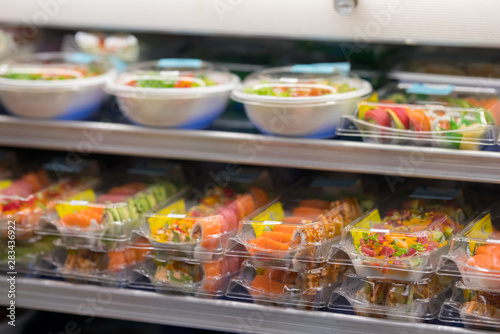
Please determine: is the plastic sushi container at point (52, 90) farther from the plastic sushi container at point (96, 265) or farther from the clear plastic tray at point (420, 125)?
the clear plastic tray at point (420, 125)

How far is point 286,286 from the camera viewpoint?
1.85 metres

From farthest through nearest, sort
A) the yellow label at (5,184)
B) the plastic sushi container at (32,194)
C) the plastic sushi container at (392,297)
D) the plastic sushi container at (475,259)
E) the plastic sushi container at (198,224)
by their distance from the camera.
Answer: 1. the yellow label at (5,184)
2. the plastic sushi container at (32,194)
3. the plastic sushi container at (198,224)
4. the plastic sushi container at (392,297)
5. the plastic sushi container at (475,259)

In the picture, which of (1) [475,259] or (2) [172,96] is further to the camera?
(2) [172,96]

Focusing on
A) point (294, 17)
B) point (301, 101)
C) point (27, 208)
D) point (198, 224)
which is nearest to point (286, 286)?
point (198, 224)

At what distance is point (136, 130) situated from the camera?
1.94 metres

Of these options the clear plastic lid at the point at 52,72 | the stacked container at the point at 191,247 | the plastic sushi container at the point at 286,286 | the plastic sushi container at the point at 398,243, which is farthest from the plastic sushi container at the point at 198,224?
the clear plastic lid at the point at 52,72

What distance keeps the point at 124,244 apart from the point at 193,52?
825 mm

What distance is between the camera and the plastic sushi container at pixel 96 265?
6.64ft

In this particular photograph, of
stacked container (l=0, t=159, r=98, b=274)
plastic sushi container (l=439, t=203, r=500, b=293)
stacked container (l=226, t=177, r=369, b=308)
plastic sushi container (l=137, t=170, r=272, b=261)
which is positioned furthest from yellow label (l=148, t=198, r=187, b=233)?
plastic sushi container (l=439, t=203, r=500, b=293)

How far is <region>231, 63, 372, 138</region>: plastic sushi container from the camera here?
5.87ft

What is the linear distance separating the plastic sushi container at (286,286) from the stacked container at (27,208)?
2.21 feet

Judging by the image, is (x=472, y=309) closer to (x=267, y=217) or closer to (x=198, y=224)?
(x=267, y=217)

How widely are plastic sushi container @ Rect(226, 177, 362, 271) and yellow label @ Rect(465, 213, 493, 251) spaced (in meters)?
0.37

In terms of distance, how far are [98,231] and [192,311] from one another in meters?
0.39
